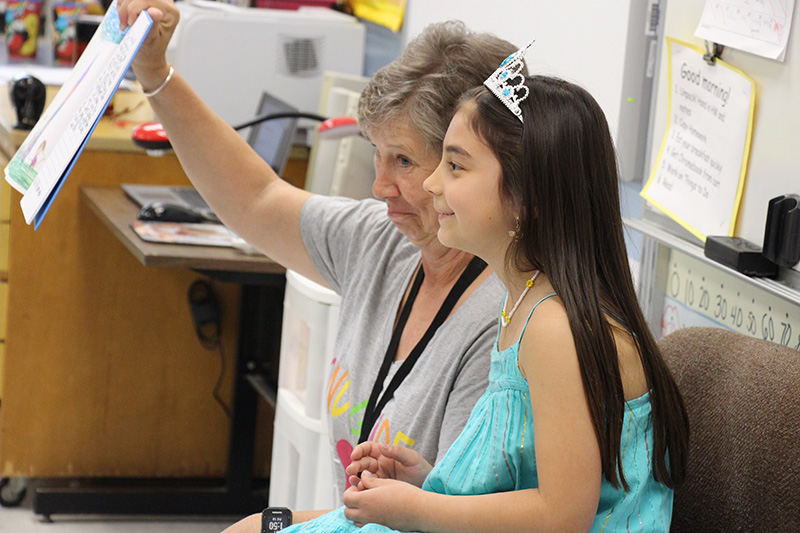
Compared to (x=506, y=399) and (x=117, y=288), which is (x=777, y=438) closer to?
(x=506, y=399)

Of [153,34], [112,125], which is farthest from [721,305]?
[112,125]

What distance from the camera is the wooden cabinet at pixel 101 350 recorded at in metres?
2.70

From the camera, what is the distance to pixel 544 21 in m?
2.06

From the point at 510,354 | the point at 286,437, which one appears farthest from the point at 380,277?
the point at 286,437

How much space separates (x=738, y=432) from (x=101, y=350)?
204 centimetres

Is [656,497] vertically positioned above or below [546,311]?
below

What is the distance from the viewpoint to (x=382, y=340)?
1363mm

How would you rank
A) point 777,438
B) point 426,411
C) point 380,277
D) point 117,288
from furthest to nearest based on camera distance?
point 117,288, point 380,277, point 426,411, point 777,438

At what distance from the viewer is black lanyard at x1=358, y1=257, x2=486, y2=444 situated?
127 cm

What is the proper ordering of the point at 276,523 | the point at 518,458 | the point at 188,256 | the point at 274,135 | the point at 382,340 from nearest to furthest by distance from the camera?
the point at 518,458, the point at 276,523, the point at 382,340, the point at 188,256, the point at 274,135

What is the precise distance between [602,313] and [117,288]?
2.03 m

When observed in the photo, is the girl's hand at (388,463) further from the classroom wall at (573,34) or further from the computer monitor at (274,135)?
the computer monitor at (274,135)

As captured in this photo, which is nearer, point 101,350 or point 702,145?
point 702,145

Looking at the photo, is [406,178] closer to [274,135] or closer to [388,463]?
[388,463]
